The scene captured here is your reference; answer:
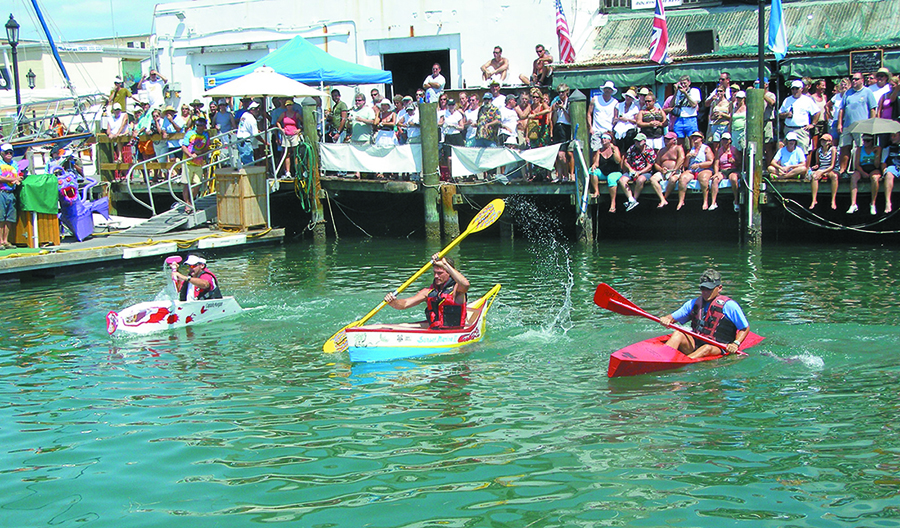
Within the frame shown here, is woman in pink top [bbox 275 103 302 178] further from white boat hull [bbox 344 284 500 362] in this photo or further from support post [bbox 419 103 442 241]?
white boat hull [bbox 344 284 500 362]

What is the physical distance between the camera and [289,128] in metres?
20.0

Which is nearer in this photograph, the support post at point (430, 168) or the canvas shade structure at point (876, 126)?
the canvas shade structure at point (876, 126)

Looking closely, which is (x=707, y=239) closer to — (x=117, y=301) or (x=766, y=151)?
(x=766, y=151)

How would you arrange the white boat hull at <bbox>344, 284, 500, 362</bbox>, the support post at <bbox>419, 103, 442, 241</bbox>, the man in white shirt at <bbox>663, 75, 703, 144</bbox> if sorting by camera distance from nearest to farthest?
1. the white boat hull at <bbox>344, 284, 500, 362</bbox>
2. the man in white shirt at <bbox>663, 75, 703, 144</bbox>
3. the support post at <bbox>419, 103, 442, 241</bbox>

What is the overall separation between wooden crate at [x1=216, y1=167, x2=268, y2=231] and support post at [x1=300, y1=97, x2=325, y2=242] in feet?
3.03

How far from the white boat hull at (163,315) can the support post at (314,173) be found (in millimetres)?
7339

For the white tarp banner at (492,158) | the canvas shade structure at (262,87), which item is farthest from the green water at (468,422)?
the canvas shade structure at (262,87)

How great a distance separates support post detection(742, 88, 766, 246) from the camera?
50.2ft

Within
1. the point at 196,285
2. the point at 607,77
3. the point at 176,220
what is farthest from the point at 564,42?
the point at 196,285

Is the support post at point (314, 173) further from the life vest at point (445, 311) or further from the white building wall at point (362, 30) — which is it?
the life vest at point (445, 311)

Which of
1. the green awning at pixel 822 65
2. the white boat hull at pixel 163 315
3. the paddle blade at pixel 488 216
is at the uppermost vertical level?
the green awning at pixel 822 65

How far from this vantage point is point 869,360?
9.37 m

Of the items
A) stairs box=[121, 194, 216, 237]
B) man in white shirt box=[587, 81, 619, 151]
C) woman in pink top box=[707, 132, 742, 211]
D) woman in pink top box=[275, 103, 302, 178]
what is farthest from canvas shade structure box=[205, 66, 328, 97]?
woman in pink top box=[707, 132, 742, 211]

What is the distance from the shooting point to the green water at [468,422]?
6238mm
